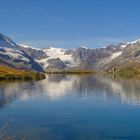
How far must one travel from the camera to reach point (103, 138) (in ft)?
162

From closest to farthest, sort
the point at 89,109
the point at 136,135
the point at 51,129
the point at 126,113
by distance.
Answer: the point at 136,135 → the point at 51,129 → the point at 126,113 → the point at 89,109

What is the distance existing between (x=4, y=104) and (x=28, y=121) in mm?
25060

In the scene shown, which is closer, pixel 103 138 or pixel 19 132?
pixel 103 138

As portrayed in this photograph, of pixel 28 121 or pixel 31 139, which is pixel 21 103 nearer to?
pixel 28 121

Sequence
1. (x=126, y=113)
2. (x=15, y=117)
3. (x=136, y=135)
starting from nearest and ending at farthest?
1. (x=136, y=135)
2. (x=15, y=117)
3. (x=126, y=113)

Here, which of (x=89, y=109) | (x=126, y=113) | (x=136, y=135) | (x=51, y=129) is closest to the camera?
(x=136, y=135)

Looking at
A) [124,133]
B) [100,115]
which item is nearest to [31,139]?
[124,133]

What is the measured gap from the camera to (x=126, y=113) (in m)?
73.2

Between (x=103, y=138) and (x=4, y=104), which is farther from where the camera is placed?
(x=4, y=104)

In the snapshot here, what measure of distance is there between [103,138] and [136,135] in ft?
17.2

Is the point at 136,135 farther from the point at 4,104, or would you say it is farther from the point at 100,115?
the point at 4,104

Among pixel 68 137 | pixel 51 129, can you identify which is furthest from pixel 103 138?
pixel 51 129

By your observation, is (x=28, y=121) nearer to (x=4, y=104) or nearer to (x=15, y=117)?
(x=15, y=117)

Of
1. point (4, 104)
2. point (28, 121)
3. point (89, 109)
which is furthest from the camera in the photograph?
point (4, 104)
